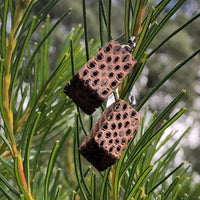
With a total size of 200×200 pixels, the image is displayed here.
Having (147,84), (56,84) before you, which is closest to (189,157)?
(147,84)

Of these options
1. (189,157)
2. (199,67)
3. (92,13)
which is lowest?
(189,157)

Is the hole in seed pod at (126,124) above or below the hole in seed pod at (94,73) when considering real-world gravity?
below

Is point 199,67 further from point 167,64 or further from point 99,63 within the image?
point 99,63

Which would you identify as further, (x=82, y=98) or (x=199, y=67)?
(x=199, y=67)

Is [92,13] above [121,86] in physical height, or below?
above

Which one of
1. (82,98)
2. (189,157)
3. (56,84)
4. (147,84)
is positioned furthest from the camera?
(147,84)
